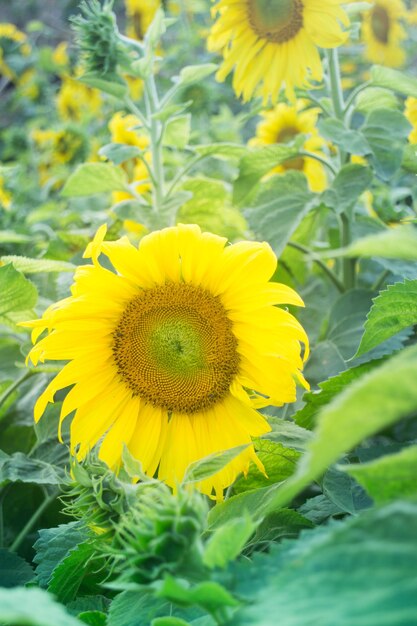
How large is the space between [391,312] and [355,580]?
33 centimetres

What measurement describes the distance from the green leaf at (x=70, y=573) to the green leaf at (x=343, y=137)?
52 cm

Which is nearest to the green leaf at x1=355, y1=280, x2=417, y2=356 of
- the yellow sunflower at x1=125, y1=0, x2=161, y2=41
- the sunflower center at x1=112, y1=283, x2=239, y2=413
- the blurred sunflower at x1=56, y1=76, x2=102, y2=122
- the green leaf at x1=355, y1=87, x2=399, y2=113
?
the sunflower center at x1=112, y1=283, x2=239, y2=413

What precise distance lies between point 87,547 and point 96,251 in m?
0.23

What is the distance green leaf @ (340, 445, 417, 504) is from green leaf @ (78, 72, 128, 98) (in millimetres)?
681

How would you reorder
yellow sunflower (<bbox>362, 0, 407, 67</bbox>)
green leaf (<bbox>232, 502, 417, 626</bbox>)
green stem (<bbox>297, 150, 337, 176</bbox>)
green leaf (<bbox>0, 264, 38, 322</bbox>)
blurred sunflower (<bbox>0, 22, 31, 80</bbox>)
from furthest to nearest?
blurred sunflower (<bbox>0, 22, 31, 80</bbox>) → yellow sunflower (<bbox>362, 0, 407, 67</bbox>) → green stem (<bbox>297, 150, 337, 176</bbox>) → green leaf (<bbox>0, 264, 38, 322</bbox>) → green leaf (<bbox>232, 502, 417, 626</bbox>)

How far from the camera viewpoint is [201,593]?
1.02 ft

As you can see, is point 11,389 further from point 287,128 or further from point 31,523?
point 287,128

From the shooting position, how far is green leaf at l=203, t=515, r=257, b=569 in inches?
13.1

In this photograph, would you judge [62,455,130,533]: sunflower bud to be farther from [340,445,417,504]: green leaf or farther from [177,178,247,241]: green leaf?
[177,178,247,241]: green leaf

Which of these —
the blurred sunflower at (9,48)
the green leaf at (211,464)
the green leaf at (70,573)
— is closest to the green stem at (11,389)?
the green leaf at (70,573)

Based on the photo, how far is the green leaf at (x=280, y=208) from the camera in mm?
846

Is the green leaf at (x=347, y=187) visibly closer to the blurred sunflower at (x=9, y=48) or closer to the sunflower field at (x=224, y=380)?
the sunflower field at (x=224, y=380)

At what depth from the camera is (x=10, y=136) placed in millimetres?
2535

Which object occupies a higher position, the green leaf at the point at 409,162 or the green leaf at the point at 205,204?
the green leaf at the point at 409,162
